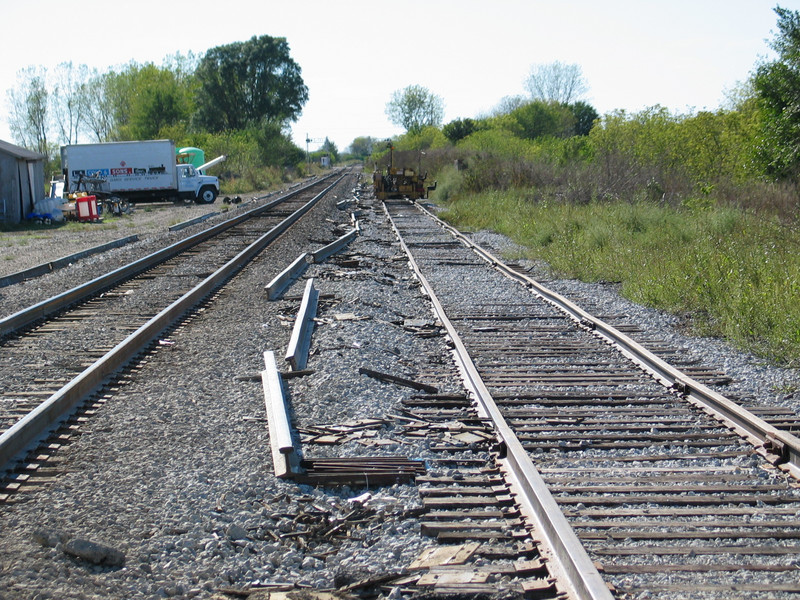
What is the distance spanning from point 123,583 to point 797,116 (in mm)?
19692

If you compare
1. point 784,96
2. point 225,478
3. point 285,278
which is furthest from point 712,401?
point 784,96

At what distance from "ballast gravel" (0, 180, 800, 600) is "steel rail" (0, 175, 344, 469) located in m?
0.24

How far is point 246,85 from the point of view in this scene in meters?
93.5

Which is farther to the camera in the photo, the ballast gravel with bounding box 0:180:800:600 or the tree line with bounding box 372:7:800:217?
the tree line with bounding box 372:7:800:217

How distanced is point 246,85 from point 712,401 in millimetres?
93613

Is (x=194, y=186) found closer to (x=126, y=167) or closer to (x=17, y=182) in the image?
(x=126, y=167)

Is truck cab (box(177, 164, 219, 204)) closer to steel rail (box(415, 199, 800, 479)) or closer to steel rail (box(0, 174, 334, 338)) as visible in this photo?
steel rail (box(0, 174, 334, 338))

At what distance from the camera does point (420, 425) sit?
5793mm

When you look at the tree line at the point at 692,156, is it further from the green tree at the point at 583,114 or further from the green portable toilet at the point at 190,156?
the green tree at the point at 583,114

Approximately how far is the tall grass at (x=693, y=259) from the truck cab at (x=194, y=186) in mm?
23064

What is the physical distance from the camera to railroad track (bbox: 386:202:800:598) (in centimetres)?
371

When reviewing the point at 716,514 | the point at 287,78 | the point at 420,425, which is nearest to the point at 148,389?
the point at 420,425

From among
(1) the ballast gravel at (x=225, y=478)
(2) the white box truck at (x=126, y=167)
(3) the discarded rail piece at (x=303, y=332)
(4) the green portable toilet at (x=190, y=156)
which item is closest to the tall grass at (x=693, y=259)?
(1) the ballast gravel at (x=225, y=478)

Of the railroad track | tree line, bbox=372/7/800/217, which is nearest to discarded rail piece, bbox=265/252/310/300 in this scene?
the railroad track
